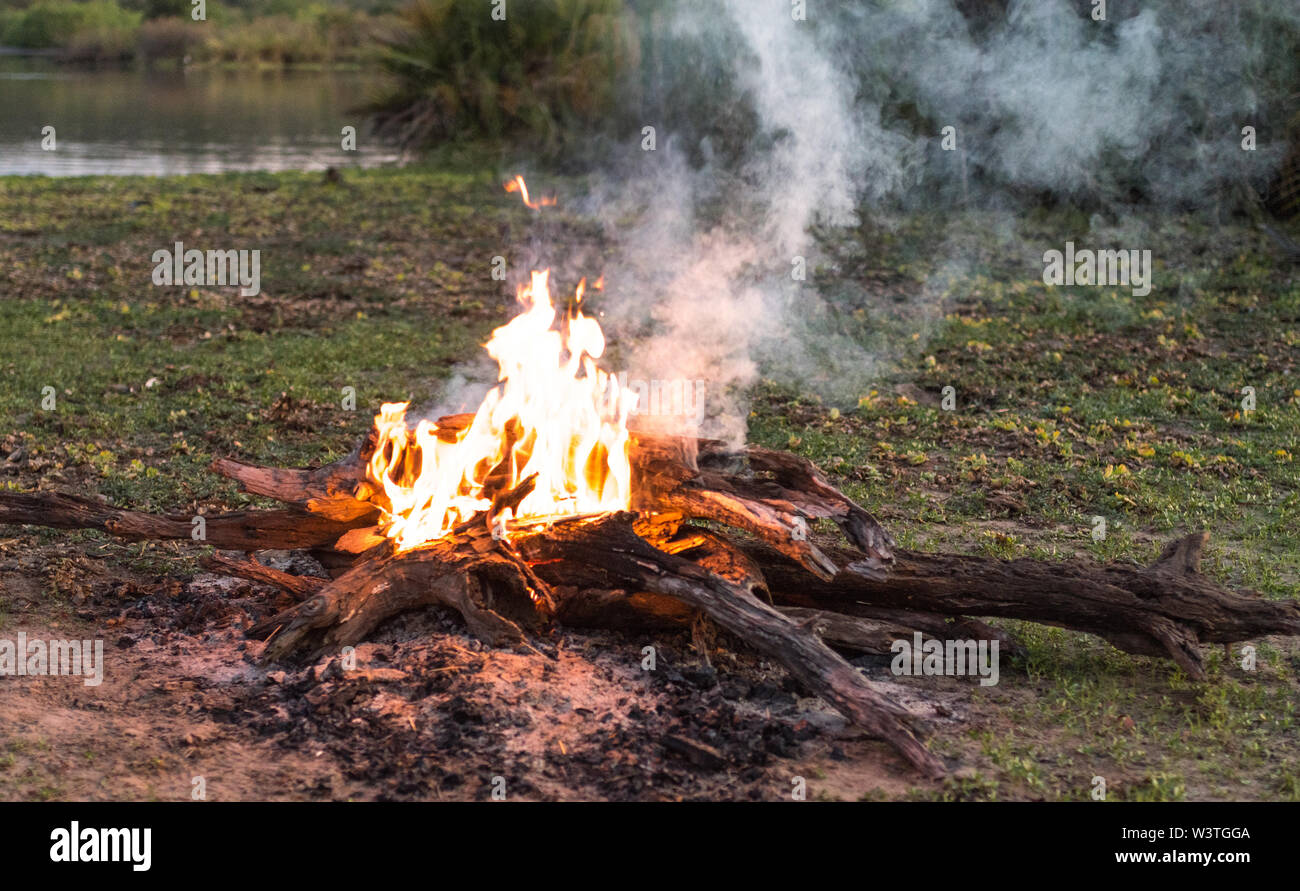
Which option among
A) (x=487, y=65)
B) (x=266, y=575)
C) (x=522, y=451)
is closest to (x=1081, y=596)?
(x=522, y=451)

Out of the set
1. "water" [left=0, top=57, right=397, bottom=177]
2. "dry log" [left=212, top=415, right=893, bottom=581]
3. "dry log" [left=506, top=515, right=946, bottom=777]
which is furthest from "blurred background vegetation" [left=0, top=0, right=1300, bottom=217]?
"dry log" [left=506, top=515, right=946, bottom=777]

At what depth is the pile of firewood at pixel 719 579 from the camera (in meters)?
5.59

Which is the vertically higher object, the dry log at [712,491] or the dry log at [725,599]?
the dry log at [712,491]

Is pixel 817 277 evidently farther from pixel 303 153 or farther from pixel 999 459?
pixel 303 153

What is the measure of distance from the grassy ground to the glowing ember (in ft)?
4.84

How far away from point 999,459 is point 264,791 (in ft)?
18.5

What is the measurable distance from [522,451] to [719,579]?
1.27 metres

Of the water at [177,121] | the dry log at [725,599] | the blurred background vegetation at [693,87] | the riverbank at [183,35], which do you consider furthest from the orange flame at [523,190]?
the riverbank at [183,35]

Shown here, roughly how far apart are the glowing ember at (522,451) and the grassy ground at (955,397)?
1476 mm

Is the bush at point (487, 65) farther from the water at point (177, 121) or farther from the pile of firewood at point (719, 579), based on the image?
the pile of firewood at point (719, 579)

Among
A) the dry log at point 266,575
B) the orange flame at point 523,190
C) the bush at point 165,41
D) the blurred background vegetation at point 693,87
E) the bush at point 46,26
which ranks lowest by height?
the dry log at point 266,575

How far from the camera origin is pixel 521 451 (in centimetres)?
624

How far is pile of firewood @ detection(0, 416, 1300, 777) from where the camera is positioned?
5586mm

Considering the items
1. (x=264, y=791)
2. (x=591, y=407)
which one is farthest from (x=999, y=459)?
(x=264, y=791)
